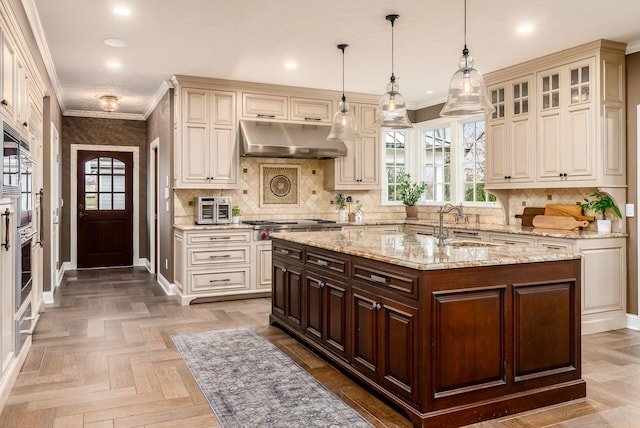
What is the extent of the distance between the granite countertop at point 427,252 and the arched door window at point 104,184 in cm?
578

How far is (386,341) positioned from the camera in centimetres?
286

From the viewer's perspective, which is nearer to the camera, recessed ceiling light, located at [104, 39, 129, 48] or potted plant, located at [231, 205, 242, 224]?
recessed ceiling light, located at [104, 39, 129, 48]

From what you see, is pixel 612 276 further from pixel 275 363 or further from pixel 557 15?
pixel 275 363

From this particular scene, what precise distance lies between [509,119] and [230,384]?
4026 millimetres

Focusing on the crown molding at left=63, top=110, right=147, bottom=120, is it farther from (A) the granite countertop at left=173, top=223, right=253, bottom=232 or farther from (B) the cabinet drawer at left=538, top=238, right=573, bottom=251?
(B) the cabinet drawer at left=538, top=238, right=573, bottom=251

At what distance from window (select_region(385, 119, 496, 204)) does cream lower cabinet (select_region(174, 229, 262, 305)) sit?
8.68ft

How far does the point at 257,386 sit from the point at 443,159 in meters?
4.98

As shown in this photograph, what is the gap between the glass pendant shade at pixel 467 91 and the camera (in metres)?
2.94

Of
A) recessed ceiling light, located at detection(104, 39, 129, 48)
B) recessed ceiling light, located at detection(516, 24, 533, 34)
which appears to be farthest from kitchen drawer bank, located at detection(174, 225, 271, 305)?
recessed ceiling light, located at detection(516, 24, 533, 34)

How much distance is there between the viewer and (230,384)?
3.24 m

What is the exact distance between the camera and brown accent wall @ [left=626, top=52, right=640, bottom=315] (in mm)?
4613

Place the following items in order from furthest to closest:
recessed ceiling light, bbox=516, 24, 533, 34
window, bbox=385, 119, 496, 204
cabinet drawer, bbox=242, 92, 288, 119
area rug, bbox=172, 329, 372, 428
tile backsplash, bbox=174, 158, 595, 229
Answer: window, bbox=385, 119, 496, 204 → cabinet drawer, bbox=242, 92, 288, 119 → tile backsplash, bbox=174, 158, 595, 229 → recessed ceiling light, bbox=516, 24, 533, 34 → area rug, bbox=172, 329, 372, 428

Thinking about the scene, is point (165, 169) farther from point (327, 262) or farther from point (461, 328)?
point (461, 328)

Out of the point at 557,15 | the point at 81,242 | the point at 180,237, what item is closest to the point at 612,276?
the point at 557,15
